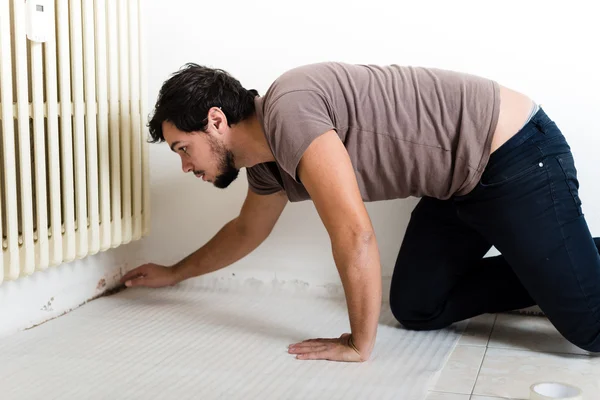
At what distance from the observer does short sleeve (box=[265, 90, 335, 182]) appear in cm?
150

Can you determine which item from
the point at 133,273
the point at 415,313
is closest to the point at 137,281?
the point at 133,273

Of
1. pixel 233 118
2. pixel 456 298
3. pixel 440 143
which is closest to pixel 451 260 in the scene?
pixel 456 298

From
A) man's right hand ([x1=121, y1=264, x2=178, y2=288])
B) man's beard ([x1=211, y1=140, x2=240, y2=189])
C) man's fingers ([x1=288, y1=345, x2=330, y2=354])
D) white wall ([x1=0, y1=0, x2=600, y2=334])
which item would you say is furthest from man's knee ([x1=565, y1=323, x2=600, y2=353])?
man's right hand ([x1=121, y1=264, x2=178, y2=288])

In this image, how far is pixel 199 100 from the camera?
5.35 ft

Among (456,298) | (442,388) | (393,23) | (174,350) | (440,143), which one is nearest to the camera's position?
(442,388)

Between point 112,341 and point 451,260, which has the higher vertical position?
point 451,260

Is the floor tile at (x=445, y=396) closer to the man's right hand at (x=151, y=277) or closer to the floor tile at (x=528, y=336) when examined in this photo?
the floor tile at (x=528, y=336)

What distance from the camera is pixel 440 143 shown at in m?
1.62

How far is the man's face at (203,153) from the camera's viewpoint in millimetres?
1657

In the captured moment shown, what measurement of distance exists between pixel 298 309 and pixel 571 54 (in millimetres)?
959

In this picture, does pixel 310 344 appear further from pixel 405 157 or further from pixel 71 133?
pixel 71 133

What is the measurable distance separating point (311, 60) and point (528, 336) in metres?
0.92

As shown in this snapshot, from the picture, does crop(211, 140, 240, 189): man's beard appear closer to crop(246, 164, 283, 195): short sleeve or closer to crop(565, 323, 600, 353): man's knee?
crop(246, 164, 283, 195): short sleeve

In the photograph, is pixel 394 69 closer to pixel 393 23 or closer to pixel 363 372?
pixel 393 23
